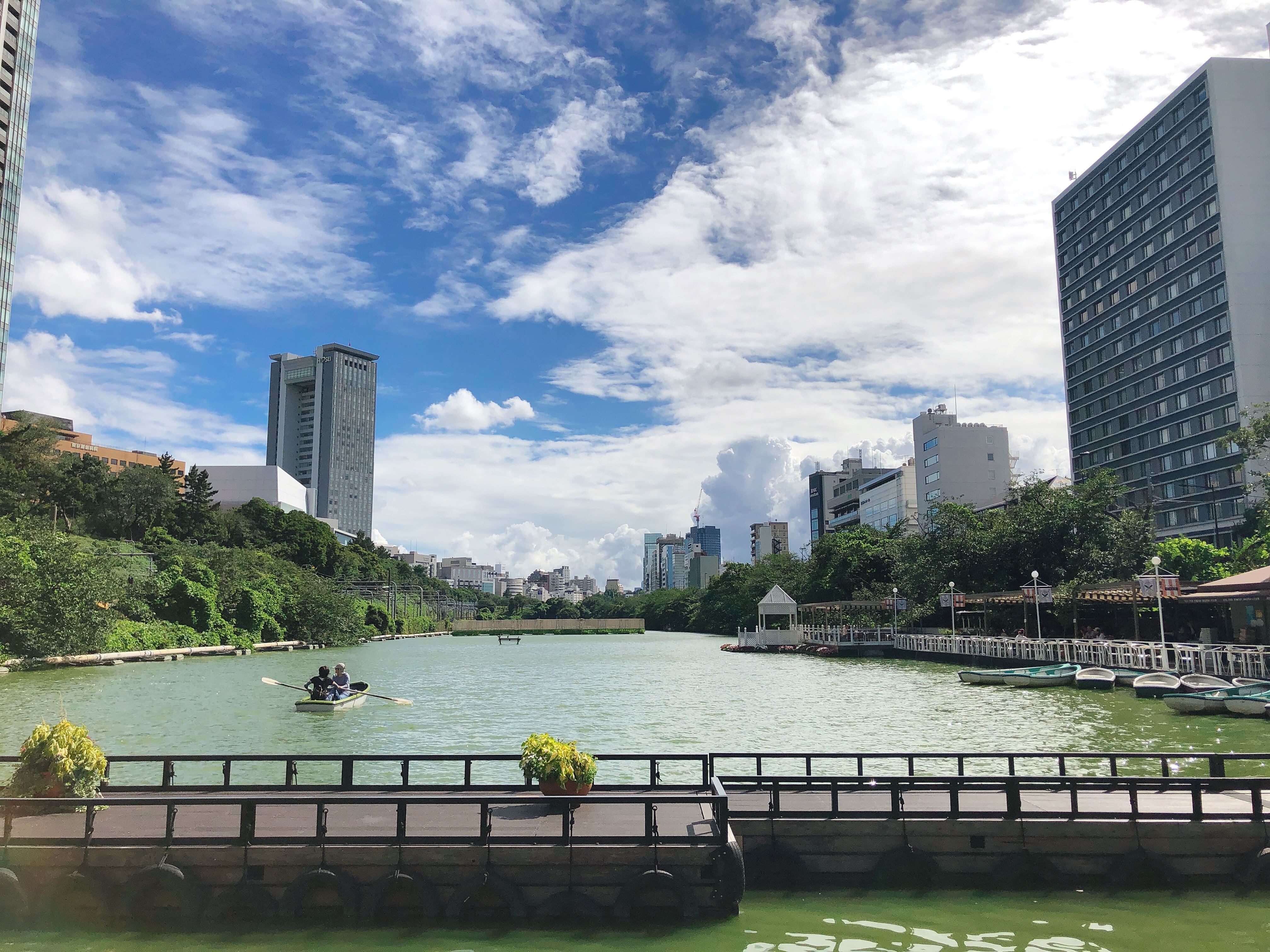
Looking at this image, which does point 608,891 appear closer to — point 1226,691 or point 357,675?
point 1226,691

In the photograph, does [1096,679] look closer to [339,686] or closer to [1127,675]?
[1127,675]

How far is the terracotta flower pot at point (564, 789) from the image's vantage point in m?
11.8

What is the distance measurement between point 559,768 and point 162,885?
4812 millimetres

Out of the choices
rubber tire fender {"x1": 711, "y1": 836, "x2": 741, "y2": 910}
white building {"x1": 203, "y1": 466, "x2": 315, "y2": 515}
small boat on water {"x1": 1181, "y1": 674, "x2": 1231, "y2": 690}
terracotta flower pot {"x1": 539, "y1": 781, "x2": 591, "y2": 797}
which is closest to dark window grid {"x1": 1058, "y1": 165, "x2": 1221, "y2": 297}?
small boat on water {"x1": 1181, "y1": 674, "x2": 1231, "y2": 690}

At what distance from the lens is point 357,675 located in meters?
57.5

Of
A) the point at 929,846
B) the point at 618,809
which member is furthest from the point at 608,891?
the point at 929,846

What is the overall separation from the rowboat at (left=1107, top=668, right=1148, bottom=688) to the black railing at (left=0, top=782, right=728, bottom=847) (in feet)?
116

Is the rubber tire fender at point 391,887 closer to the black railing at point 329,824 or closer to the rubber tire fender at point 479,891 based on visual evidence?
the rubber tire fender at point 479,891

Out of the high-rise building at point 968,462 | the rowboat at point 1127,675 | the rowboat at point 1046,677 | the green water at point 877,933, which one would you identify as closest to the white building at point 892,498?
the high-rise building at point 968,462

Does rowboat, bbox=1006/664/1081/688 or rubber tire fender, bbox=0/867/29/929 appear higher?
rubber tire fender, bbox=0/867/29/929

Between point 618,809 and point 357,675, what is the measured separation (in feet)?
162

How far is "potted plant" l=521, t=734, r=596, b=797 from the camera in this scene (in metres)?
11.8

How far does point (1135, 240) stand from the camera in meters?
104

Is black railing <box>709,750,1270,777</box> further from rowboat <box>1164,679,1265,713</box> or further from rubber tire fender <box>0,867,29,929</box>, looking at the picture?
rubber tire fender <box>0,867,29,929</box>
